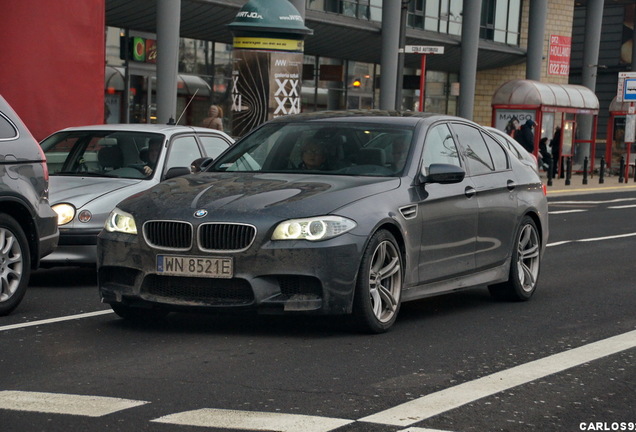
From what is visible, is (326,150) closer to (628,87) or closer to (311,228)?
(311,228)

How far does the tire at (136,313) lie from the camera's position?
8.60 meters

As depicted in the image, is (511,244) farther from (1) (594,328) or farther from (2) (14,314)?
(2) (14,314)

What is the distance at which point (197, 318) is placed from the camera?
8.98 metres

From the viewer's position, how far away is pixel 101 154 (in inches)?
485

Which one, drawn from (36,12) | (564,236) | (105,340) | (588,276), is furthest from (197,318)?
(36,12)

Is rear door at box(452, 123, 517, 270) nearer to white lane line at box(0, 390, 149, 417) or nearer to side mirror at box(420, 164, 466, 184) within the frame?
side mirror at box(420, 164, 466, 184)

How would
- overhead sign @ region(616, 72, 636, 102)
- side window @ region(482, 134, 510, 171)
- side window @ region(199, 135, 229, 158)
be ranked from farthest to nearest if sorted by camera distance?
overhead sign @ region(616, 72, 636, 102) → side window @ region(199, 135, 229, 158) → side window @ region(482, 134, 510, 171)

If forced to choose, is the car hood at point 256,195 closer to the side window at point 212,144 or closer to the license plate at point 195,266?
the license plate at point 195,266

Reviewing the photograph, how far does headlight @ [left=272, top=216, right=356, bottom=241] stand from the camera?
7.90 meters

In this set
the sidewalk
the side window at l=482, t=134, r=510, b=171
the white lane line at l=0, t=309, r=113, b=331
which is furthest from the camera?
the sidewalk

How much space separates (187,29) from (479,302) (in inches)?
1070

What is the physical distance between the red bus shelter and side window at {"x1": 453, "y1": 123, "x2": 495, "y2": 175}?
26.9 metres

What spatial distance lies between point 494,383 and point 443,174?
247 cm

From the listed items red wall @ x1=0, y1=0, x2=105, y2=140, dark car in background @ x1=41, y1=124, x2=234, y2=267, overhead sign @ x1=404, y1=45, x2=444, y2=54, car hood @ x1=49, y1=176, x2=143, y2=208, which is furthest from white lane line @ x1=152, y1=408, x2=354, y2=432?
overhead sign @ x1=404, y1=45, x2=444, y2=54
